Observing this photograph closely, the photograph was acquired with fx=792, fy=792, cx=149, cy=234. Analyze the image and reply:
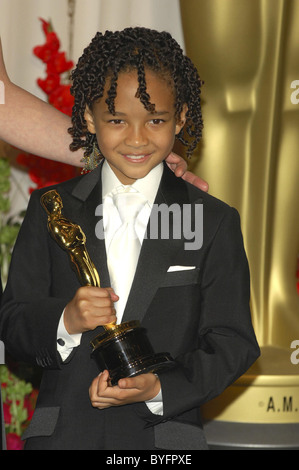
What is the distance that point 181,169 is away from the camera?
101 cm

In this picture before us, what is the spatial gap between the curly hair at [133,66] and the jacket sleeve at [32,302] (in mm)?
142

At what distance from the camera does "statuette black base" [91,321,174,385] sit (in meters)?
0.82

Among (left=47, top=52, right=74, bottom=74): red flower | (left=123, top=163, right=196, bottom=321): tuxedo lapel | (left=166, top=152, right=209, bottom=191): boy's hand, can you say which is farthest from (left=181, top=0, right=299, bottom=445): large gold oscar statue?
(left=123, top=163, right=196, bottom=321): tuxedo lapel

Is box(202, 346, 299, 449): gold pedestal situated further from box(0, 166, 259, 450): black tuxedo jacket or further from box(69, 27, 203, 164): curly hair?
box(69, 27, 203, 164): curly hair

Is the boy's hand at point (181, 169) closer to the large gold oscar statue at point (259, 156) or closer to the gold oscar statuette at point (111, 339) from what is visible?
the gold oscar statuette at point (111, 339)

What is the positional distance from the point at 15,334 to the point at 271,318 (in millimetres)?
848

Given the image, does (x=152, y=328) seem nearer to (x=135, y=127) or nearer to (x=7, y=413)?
(x=135, y=127)

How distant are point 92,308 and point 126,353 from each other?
6 centimetres

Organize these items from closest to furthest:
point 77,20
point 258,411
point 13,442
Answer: point 258,411, point 13,442, point 77,20

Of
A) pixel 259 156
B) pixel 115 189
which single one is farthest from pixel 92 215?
pixel 259 156

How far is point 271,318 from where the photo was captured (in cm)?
164

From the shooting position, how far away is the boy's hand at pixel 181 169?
3.31 feet

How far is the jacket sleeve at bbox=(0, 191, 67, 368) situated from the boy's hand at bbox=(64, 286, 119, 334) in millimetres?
33

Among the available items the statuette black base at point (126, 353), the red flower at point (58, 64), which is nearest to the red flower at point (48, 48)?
the red flower at point (58, 64)
